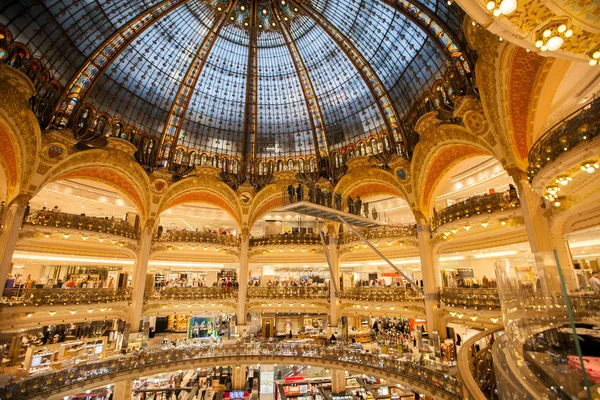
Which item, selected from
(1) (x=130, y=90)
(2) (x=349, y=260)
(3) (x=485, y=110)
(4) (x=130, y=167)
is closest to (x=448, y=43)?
(3) (x=485, y=110)

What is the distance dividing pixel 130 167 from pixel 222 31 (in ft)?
45.6

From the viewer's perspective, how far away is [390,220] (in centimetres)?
3231

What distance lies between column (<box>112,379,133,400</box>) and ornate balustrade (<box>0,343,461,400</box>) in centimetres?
282

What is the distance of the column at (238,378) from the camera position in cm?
2695

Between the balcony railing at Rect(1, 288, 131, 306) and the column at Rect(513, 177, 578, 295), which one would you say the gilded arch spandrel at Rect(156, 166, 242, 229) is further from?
the column at Rect(513, 177, 578, 295)

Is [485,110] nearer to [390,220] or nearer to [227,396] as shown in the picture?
[390,220]

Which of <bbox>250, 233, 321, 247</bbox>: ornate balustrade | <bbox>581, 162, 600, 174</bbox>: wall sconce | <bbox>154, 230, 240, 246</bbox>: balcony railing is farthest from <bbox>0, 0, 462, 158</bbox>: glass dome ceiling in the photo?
<bbox>581, 162, 600, 174</bbox>: wall sconce

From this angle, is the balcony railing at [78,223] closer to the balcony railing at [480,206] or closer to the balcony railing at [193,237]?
the balcony railing at [193,237]

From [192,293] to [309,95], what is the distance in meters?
21.5

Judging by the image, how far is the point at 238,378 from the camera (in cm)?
2705

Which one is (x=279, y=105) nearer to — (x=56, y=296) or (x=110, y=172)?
(x=110, y=172)

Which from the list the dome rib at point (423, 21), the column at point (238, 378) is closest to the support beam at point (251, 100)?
the dome rib at point (423, 21)

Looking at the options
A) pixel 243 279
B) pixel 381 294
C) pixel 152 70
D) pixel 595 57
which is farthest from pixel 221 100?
pixel 595 57

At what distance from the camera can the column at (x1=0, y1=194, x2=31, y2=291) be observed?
1900cm
